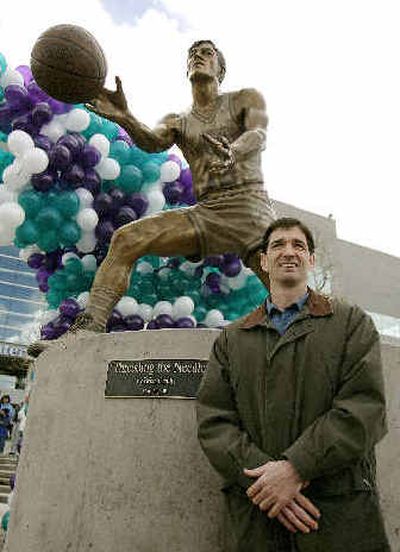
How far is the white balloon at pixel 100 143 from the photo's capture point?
5336 millimetres

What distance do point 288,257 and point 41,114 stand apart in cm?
387

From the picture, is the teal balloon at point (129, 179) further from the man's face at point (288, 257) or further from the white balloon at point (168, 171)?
the man's face at point (288, 257)

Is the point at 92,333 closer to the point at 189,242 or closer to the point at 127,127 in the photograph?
the point at 189,242

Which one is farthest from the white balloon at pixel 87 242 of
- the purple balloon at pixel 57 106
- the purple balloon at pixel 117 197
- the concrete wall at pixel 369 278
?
the concrete wall at pixel 369 278

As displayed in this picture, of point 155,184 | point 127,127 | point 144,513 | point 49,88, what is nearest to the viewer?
point 144,513

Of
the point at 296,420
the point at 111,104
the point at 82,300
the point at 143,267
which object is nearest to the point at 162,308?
the point at 143,267

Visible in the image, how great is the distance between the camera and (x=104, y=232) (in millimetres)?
5395

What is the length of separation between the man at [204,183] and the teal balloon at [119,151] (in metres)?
1.34

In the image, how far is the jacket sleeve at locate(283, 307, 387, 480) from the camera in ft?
5.52

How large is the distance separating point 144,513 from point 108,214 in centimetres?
348

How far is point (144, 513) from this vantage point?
262 centimetres

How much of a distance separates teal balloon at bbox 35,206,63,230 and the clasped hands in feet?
12.9

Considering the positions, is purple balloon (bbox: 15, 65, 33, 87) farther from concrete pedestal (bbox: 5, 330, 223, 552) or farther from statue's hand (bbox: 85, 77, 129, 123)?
concrete pedestal (bbox: 5, 330, 223, 552)

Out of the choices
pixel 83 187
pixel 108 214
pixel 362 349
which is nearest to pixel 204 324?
pixel 108 214
